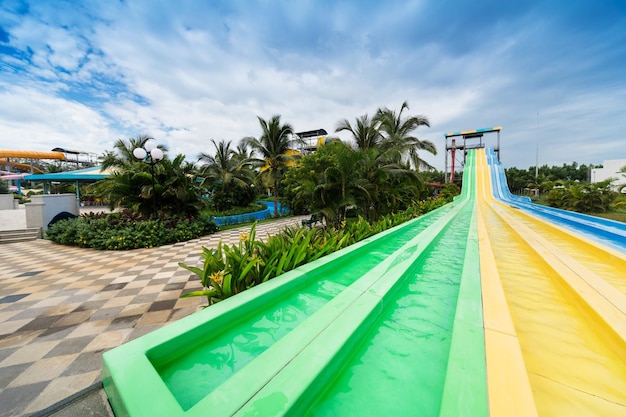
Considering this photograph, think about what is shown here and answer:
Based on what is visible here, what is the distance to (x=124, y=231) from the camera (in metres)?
7.54

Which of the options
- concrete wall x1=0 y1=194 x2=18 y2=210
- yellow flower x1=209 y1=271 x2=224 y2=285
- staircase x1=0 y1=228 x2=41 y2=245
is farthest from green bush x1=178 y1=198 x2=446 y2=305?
concrete wall x1=0 y1=194 x2=18 y2=210

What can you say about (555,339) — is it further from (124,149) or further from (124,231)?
(124,149)

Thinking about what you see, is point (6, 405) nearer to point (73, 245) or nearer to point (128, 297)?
point (128, 297)

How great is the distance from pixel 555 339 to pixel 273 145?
14.9m

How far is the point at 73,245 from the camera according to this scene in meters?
8.02

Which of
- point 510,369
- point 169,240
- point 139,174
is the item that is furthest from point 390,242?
point 139,174

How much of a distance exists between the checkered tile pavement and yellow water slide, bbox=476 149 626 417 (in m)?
3.24

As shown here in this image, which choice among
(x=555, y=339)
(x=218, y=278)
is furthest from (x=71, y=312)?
(x=555, y=339)

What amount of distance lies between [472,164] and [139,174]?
1286 inches

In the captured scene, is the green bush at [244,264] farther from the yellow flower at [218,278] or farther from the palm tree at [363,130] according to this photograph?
the palm tree at [363,130]

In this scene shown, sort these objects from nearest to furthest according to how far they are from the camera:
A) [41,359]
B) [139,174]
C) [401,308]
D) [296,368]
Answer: [296,368]
[401,308]
[41,359]
[139,174]

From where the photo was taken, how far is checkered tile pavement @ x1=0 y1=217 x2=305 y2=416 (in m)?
2.16

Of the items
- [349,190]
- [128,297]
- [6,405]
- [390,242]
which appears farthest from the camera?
[349,190]

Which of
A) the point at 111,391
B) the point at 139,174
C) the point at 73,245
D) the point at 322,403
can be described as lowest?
the point at 73,245
